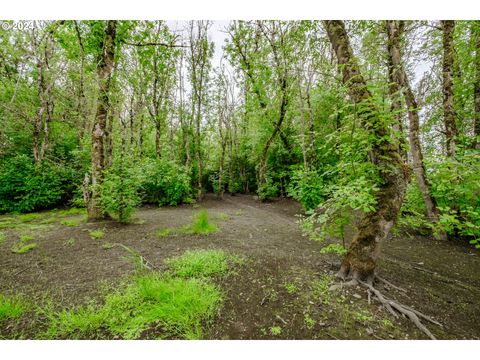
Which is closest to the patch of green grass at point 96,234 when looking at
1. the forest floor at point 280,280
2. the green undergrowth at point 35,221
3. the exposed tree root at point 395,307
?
the forest floor at point 280,280

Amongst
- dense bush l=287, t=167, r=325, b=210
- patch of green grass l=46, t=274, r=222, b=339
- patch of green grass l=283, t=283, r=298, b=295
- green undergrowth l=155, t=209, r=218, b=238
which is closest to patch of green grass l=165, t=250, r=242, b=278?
patch of green grass l=46, t=274, r=222, b=339

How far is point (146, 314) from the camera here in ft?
6.66

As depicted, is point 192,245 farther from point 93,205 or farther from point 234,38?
point 234,38

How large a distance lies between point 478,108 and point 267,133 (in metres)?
8.38

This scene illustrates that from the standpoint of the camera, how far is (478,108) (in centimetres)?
597

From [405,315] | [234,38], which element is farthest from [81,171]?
[405,315]

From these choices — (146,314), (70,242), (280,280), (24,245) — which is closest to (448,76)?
(280,280)

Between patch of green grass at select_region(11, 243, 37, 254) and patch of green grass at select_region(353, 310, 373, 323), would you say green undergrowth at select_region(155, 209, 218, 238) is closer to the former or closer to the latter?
patch of green grass at select_region(11, 243, 37, 254)

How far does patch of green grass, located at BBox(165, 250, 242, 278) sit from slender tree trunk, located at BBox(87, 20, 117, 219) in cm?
390

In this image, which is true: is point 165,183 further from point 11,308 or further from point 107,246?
point 11,308

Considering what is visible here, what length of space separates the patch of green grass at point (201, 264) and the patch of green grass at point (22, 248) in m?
2.99

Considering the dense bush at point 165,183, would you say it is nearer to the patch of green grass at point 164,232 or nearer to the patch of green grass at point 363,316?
the patch of green grass at point 164,232

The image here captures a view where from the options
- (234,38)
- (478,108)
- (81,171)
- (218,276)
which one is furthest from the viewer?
(234,38)

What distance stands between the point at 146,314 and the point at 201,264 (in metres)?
1.09
